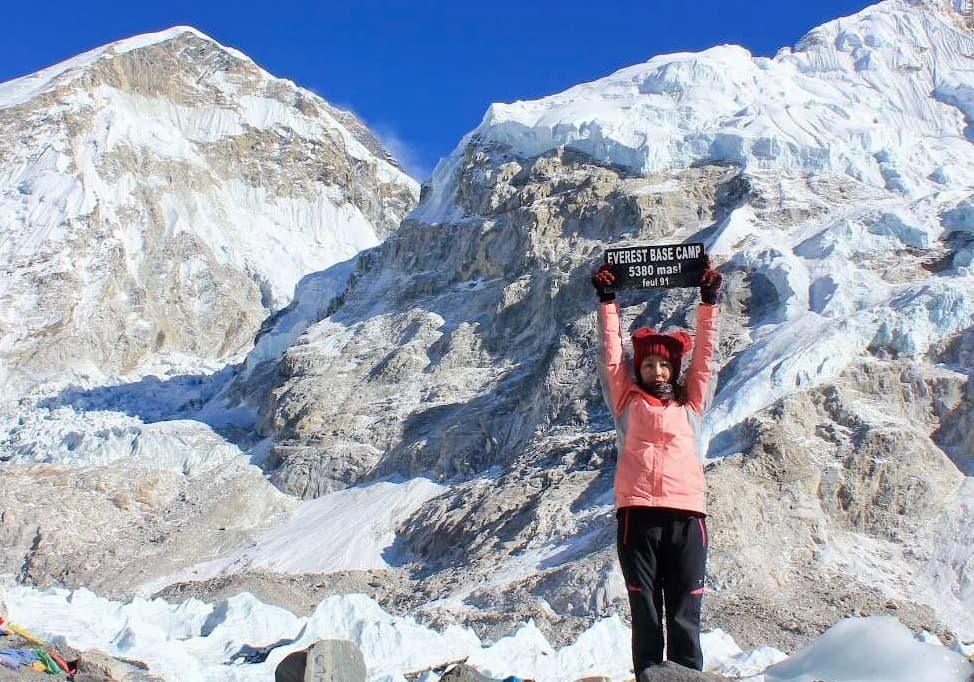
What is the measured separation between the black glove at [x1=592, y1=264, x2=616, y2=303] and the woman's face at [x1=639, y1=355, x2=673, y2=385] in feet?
1.35

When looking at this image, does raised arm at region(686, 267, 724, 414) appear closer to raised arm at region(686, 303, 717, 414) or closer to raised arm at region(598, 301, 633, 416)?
raised arm at region(686, 303, 717, 414)

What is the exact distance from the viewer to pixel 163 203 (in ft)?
253

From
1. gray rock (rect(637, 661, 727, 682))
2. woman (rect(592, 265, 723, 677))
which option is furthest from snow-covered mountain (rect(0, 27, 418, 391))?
gray rock (rect(637, 661, 727, 682))

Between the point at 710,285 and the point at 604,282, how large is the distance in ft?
1.88

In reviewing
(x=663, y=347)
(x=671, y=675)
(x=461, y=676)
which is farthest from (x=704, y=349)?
(x=461, y=676)

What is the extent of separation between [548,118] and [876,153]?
15005 millimetres

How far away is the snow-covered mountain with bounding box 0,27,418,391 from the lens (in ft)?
219

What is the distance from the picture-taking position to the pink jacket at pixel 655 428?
5.63 meters

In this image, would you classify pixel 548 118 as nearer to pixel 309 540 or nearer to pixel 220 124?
pixel 309 540

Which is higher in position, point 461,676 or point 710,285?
point 710,285

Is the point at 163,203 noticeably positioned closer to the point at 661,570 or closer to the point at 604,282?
the point at 604,282

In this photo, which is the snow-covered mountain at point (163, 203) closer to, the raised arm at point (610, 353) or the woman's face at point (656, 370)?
the raised arm at point (610, 353)

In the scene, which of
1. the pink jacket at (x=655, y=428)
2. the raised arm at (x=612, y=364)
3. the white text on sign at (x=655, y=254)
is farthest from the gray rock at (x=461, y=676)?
the white text on sign at (x=655, y=254)

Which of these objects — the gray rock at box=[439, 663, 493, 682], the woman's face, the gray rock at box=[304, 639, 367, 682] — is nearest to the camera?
the woman's face
